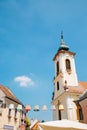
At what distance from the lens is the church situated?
1318 inches

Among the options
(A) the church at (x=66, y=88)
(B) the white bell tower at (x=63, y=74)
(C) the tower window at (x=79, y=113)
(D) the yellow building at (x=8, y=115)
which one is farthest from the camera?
(B) the white bell tower at (x=63, y=74)

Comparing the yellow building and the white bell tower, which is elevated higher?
the white bell tower

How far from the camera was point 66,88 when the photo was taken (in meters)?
37.0

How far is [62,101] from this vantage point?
37.1 meters

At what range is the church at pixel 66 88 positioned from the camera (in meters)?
33.5

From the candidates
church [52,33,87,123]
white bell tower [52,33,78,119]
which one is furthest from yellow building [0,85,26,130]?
white bell tower [52,33,78,119]

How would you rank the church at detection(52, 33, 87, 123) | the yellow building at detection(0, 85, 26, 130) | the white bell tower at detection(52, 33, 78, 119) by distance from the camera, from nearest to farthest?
the yellow building at detection(0, 85, 26, 130), the church at detection(52, 33, 87, 123), the white bell tower at detection(52, 33, 78, 119)

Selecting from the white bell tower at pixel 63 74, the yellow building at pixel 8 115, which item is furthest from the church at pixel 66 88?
the yellow building at pixel 8 115

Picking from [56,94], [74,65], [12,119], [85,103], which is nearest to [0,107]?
[12,119]

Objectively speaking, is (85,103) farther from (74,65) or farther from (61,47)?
(61,47)

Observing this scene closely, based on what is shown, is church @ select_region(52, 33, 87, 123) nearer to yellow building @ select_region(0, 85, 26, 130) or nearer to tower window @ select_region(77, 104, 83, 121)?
tower window @ select_region(77, 104, 83, 121)

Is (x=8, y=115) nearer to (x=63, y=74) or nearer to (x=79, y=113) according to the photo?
(x=79, y=113)

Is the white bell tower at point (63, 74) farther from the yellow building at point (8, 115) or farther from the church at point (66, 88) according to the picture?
the yellow building at point (8, 115)

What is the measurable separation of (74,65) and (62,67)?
2999 millimetres
